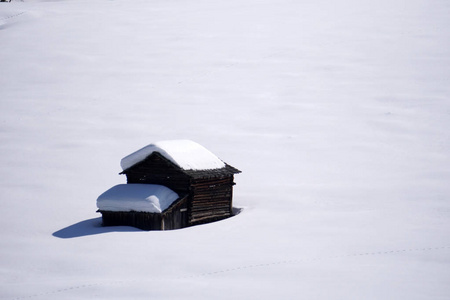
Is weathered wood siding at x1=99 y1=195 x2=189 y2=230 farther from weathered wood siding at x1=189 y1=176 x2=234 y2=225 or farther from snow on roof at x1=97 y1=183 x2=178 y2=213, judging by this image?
weathered wood siding at x1=189 y1=176 x2=234 y2=225

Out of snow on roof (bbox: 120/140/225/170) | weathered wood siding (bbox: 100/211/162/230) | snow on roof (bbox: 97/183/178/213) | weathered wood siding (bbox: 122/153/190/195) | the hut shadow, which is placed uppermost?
Answer: snow on roof (bbox: 120/140/225/170)

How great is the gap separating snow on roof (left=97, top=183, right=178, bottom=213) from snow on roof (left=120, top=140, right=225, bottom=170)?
1026 mm

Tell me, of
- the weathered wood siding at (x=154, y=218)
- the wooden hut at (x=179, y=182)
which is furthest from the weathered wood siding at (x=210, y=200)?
the weathered wood siding at (x=154, y=218)

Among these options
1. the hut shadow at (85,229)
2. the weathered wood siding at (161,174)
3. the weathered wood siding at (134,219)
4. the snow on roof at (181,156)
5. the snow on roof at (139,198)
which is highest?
the snow on roof at (181,156)

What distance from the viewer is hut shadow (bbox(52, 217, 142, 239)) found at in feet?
73.3

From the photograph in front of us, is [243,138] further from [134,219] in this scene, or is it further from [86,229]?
[86,229]

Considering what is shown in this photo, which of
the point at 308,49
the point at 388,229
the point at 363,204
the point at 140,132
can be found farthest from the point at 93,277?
the point at 308,49

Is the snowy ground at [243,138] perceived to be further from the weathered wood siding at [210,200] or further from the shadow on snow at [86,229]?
the weathered wood siding at [210,200]

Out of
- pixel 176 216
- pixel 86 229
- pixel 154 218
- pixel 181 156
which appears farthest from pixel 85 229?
pixel 181 156

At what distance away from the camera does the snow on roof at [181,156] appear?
76.4 feet

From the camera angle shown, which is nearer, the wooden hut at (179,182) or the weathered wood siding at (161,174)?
the wooden hut at (179,182)

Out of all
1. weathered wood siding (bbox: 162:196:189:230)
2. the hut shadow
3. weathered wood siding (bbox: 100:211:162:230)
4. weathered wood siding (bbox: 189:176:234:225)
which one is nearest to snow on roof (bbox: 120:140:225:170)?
weathered wood siding (bbox: 189:176:234:225)

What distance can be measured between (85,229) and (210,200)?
15.5ft

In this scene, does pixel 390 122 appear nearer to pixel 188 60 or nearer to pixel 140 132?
pixel 140 132
